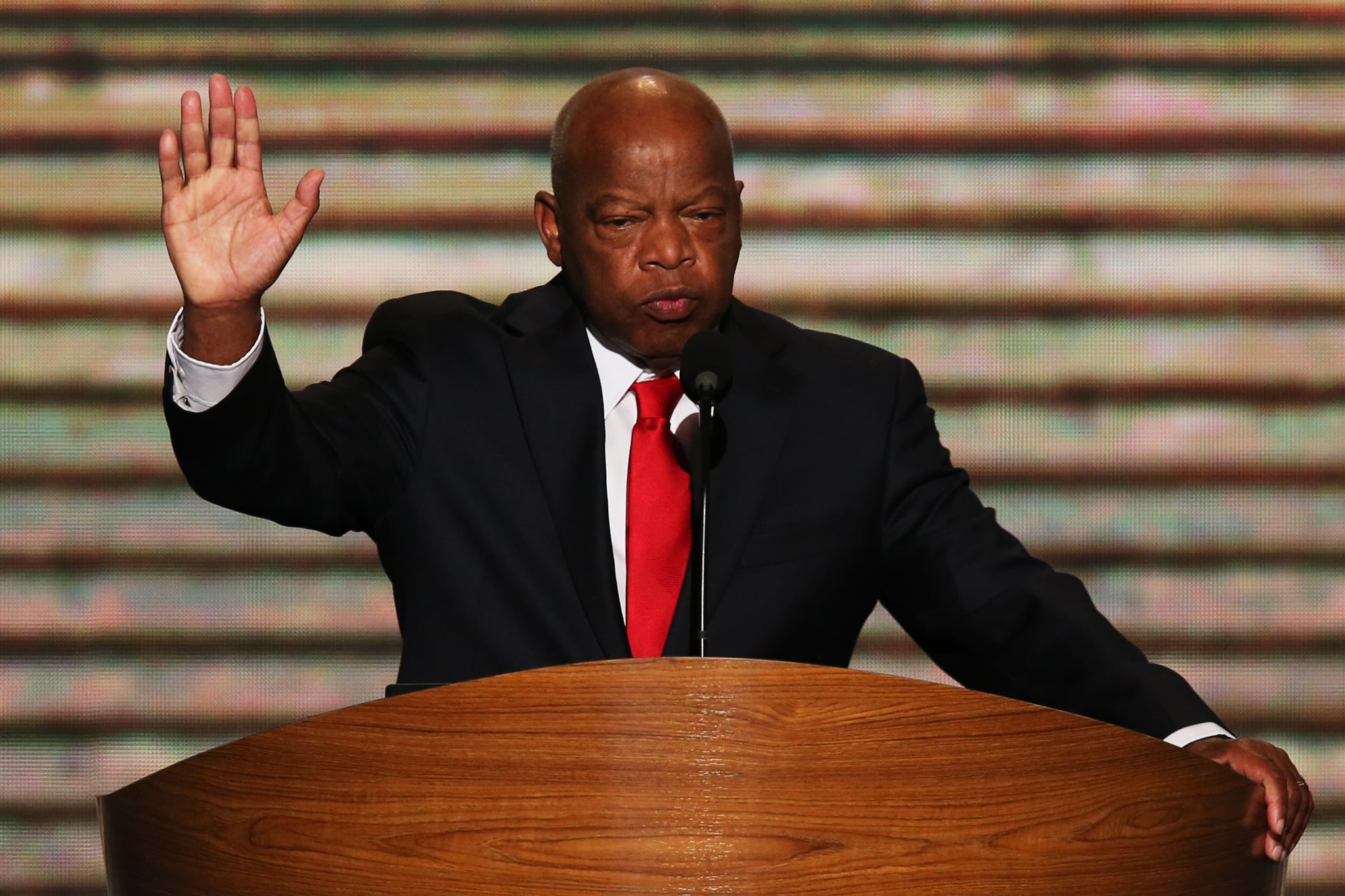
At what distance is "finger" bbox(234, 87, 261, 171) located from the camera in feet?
6.87

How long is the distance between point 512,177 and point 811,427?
1456 mm

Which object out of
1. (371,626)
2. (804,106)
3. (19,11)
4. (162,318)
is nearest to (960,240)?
(804,106)

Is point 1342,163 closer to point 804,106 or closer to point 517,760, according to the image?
point 804,106

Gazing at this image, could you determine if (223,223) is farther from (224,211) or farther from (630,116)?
(630,116)

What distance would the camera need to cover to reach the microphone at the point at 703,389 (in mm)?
1896

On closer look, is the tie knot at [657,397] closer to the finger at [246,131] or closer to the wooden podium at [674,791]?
the finger at [246,131]

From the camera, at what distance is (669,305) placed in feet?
8.15

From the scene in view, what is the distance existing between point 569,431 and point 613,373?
0.15m

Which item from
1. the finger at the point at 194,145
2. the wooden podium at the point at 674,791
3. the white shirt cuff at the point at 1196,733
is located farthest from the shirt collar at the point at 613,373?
the wooden podium at the point at 674,791

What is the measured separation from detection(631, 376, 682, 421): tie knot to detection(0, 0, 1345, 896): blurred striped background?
4.22 feet

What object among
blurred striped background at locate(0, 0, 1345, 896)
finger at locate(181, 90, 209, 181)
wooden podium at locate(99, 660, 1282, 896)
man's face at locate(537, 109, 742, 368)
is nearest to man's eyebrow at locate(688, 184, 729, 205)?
man's face at locate(537, 109, 742, 368)

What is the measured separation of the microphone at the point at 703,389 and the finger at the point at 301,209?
1.64 ft

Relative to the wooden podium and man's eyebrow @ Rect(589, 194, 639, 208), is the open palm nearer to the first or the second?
man's eyebrow @ Rect(589, 194, 639, 208)

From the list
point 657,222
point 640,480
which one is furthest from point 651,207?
point 640,480
